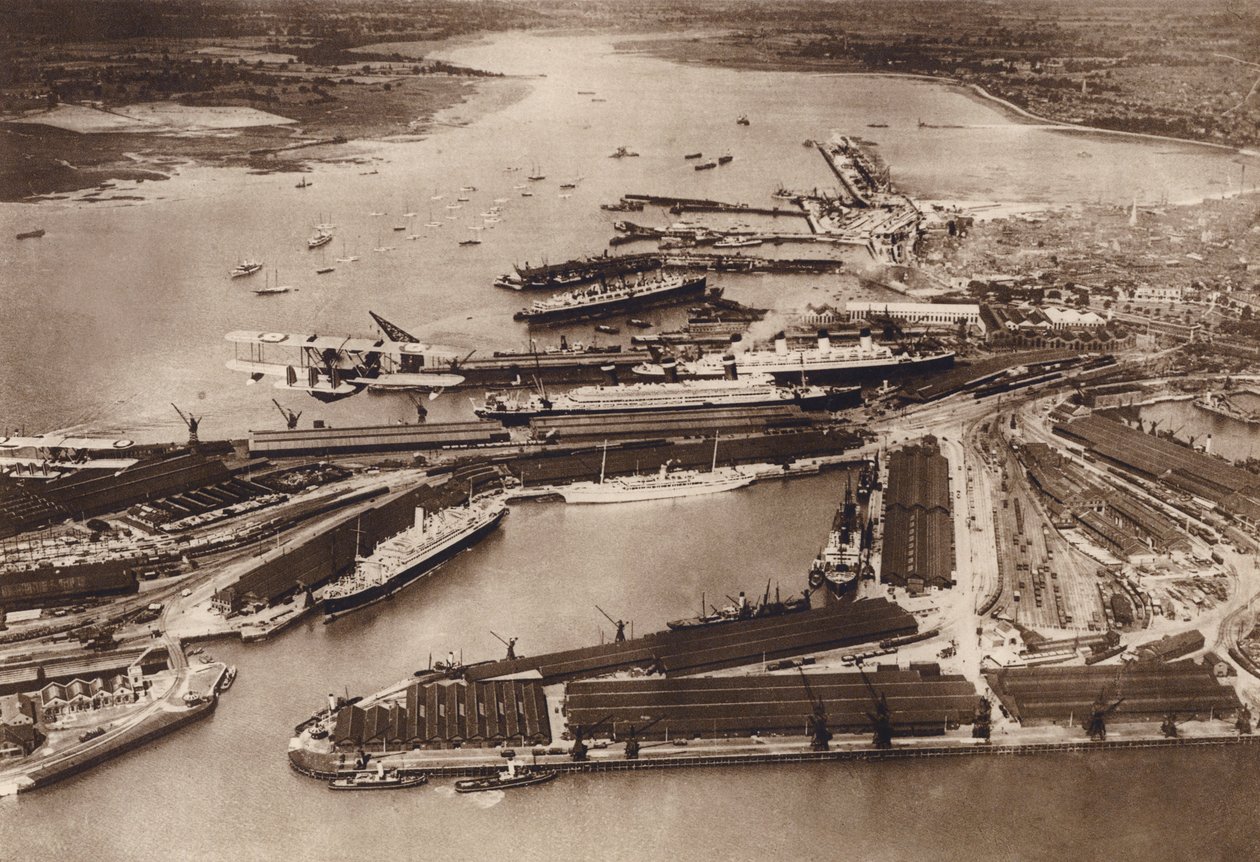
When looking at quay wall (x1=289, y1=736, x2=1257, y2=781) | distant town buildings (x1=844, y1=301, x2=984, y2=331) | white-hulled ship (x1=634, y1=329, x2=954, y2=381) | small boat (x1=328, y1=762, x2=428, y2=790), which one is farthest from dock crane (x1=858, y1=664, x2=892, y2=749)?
distant town buildings (x1=844, y1=301, x2=984, y2=331)

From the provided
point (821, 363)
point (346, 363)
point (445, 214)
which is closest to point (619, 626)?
point (346, 363)

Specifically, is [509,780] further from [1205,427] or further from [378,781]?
[1205,427]

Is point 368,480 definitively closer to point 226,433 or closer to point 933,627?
point 226,433

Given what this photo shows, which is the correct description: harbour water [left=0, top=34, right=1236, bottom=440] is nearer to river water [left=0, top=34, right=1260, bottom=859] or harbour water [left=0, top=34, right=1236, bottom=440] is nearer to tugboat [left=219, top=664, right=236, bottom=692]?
river water [left=0, top=34, right=1260, bottom=859]

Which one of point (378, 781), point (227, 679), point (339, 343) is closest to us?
point (378, 781)

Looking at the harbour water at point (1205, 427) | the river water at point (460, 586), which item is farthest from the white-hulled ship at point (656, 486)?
the harbour water at point (1205, 427)

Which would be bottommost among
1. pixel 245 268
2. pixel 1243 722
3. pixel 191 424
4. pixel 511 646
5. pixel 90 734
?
pixel 90 734

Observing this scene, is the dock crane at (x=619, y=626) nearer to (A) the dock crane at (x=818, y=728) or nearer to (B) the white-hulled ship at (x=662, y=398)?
(A) the dock crane at (x=818, y=728)

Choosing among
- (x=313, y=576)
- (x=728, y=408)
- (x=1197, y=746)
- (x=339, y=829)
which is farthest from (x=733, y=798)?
(x=728, y=408)
